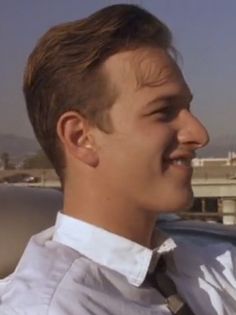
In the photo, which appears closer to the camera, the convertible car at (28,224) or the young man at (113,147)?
the young man at (113,147)

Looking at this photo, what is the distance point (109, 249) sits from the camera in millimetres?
1028

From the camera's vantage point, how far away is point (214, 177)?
29.0 ft

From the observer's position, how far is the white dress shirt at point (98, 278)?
0.94m

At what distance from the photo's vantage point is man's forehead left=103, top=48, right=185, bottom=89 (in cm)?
103

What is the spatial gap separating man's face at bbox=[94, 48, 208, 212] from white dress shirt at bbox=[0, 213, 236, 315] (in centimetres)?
7

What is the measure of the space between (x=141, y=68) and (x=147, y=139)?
95mm

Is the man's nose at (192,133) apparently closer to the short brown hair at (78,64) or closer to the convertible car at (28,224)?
the short brown hair at (78,64)

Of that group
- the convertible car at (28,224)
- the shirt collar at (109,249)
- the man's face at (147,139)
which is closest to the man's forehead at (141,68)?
the man's face at (147,139)

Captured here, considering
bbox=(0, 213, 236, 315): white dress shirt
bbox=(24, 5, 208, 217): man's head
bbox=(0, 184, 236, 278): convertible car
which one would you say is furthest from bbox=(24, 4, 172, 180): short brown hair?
bbox=(0, 184, 236, 278): convertible car

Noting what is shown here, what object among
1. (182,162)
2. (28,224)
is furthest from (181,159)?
(28,224)

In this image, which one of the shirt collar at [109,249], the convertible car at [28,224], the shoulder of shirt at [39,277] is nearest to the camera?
the shoulder of shirt at [39,277]

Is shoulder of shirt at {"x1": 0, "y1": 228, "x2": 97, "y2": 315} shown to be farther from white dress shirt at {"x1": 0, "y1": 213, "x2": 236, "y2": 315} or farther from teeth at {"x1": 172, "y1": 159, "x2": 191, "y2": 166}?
teeth at {"x1": 172, "y1": 159, "x2": 191, "y2": 166}

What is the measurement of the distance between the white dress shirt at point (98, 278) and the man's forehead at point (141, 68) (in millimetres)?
192

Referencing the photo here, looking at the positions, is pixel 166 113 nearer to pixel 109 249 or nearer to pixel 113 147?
pixel 113 147
